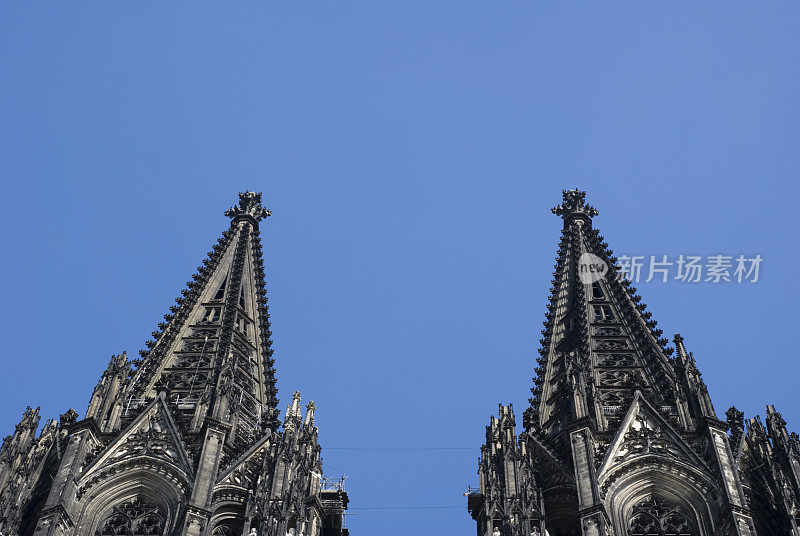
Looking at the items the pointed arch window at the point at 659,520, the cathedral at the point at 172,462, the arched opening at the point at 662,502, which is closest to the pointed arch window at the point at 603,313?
the cathedral at the point at 172,462

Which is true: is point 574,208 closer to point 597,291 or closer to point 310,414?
point 597,291

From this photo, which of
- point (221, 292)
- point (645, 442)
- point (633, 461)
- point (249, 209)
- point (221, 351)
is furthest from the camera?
point (249, 209)

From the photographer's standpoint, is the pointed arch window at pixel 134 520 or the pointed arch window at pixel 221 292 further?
the pointed arch window at pixel 221 292

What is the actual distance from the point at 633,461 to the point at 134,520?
1565 centimetres

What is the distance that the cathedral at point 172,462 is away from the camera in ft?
144

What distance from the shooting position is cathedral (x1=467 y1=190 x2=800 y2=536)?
144 ft

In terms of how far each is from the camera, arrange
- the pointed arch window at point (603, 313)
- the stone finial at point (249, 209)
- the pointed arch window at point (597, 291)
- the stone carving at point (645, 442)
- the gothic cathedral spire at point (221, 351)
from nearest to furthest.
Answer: the stone carving at point (645, 442)
the gothic cathedral spire at point (221, 351)
the pointed arch window at point (603, 313)
the pointed arch window at point (597, 291)
the stone finial at point (249, 209)

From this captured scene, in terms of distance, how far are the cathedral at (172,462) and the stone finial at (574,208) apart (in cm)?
2232

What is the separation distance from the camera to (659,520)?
44500 millimetres

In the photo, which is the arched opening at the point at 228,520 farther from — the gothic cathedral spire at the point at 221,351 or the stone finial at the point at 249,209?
the stone finial at the point at 249,209

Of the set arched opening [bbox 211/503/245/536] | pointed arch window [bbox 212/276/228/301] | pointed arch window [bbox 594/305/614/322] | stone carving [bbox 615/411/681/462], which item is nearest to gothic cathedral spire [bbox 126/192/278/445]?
pointed arch window [bbox 212/276/228/301]

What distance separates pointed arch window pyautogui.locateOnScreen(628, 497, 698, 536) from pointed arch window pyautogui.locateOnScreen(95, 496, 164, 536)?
46.9 feet

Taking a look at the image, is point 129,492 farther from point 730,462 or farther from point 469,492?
point 730,462

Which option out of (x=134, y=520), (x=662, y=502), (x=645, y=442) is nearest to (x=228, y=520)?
(x=134, y=520)
